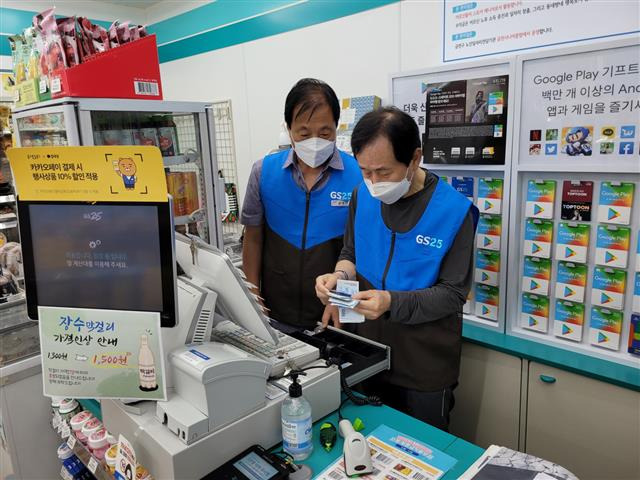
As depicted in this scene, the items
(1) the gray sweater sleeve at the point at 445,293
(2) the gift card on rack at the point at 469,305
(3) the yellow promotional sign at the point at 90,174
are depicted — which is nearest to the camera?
(3) the yellow promotional sign at the point at 90,174

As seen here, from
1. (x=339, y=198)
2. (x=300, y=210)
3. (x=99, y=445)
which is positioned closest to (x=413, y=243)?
(x=339, y=198)

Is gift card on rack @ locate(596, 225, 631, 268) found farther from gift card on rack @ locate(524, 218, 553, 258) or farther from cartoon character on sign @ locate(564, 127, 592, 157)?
cartoon character on sign @ locate(564, 127, 592, 157)

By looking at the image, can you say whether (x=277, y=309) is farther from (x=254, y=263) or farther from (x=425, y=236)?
(x=425, y=236)

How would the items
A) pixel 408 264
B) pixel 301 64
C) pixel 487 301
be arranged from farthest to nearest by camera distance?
pixel 301 64
pixel 487 301
pixel 408 264

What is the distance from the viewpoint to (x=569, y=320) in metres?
2.36

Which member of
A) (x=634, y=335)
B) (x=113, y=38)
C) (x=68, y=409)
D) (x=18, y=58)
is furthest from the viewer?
(x=18, y=58)

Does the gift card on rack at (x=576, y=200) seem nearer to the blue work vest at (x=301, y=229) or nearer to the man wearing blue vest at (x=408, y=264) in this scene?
the man wearing blue vest at (x=408, y=264)

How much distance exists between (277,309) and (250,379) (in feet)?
3.82

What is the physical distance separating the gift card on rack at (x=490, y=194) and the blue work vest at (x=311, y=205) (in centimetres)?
71

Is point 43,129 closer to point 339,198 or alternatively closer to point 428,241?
point 339,198

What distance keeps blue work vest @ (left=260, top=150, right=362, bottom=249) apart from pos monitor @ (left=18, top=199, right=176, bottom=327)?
114 centimetres

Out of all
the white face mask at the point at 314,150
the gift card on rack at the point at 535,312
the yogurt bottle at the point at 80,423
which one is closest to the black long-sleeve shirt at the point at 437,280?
the white face mask at the point at 314,150

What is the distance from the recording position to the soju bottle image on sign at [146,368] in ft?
4.15

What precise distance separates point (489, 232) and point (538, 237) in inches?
10.0
